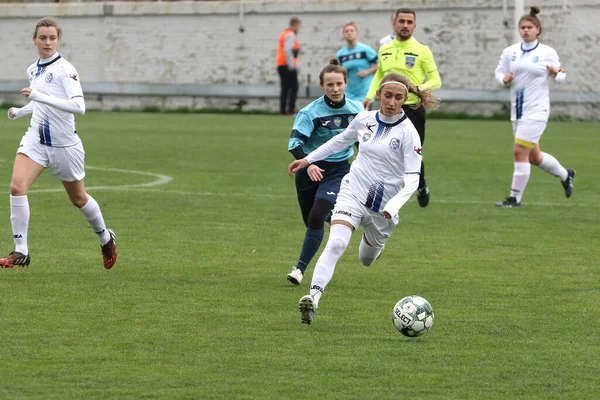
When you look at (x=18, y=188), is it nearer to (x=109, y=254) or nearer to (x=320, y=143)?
(x=109, y=254)

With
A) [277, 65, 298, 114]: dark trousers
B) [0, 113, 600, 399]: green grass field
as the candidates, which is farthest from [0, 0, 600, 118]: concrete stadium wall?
[0, 113, 600, 399]: green grass field

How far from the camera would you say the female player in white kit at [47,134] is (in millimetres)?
9656

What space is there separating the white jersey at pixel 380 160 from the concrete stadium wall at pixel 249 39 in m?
24.4

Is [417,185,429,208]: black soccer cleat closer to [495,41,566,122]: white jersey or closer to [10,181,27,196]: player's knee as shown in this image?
[495,41,566,122]: white jersey

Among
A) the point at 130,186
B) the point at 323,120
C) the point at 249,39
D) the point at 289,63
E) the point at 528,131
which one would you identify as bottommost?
the point at 249,39

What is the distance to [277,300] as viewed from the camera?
8.80 metres

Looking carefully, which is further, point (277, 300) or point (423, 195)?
point (423, 195)

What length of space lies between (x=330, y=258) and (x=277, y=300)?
823 millimetres

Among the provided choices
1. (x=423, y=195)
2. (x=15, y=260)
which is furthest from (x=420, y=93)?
(x=423, y=195)

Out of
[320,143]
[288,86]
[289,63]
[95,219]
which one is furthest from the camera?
[288,86]

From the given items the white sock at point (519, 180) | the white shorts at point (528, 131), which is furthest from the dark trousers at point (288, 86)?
the white sock at point (519, 180)

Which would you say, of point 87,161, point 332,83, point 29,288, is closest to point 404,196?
point 332,83

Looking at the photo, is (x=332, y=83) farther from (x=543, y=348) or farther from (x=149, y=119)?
(x=149, y=119)

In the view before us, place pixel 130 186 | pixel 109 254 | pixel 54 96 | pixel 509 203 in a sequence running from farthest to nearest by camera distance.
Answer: pixel 130 186
pixel 509 203
pixel 109 254
pixel 54 96
